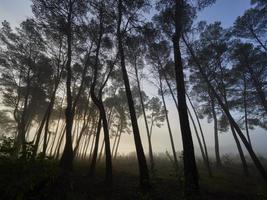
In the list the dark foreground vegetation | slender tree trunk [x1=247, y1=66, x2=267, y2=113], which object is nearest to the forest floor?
the dark foreground vegetation

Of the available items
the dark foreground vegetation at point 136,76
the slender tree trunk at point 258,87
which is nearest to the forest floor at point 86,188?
the dark foreground vegetation at point 136,76

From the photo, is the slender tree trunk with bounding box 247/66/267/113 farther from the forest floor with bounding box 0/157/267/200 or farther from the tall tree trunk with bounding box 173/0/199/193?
the tall tree trunk with bounding box 173/0/199/193

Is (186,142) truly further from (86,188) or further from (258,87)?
(258,87)

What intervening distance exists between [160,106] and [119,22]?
47.4ft

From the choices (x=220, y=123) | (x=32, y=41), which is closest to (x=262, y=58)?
(x=220, y=123)

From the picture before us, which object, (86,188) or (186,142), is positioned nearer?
(186,142)

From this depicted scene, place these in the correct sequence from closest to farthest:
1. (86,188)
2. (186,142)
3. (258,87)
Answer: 1. (186,142)
2. (86,188)
3. (258,87)

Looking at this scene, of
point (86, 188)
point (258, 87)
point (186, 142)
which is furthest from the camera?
point (258, 87)

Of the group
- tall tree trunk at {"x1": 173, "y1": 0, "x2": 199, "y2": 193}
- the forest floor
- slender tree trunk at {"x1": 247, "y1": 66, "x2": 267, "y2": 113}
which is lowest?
the forest floor

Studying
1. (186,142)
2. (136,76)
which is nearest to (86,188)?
(186,142)

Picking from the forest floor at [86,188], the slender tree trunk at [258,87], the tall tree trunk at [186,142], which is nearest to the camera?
the forest floor at [86,188]

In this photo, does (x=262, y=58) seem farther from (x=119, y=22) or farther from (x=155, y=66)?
(x=119, y=22)

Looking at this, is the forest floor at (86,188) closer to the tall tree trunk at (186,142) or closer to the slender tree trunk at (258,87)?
the tall tree trunk at (186,142)

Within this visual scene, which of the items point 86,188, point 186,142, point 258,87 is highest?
point 258,87
